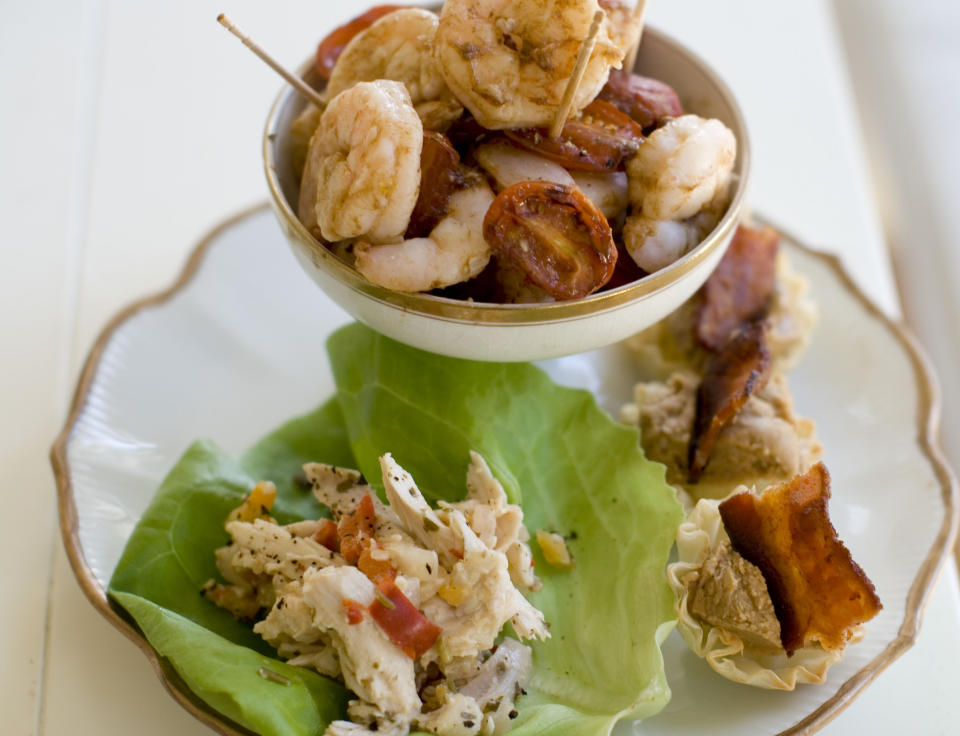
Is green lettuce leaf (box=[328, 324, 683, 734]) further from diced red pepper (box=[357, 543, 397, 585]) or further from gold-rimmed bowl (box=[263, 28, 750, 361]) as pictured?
diced red pepper (box=[357, 543, 397, 585])

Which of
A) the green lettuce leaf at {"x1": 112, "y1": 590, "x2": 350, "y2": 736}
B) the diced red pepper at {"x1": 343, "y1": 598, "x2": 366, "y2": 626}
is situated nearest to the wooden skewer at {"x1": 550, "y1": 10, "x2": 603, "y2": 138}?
the diced red pepper at {"x1": 343, "y1": 598, "x2": 366, "y2": 626}

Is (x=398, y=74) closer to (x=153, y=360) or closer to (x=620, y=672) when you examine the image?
(x=153, y=360)

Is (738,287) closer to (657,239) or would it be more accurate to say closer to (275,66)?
(657,239)

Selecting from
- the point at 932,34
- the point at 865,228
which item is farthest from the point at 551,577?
the point at 932,34

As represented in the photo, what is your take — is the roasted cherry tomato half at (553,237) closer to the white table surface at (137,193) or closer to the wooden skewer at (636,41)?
the wooden skewer at (636,41)

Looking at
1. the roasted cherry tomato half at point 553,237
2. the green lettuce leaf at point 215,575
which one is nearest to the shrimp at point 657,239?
the roasted cherry tomato half at point 553,237

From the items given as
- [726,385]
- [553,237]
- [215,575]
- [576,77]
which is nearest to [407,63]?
[576,77]
